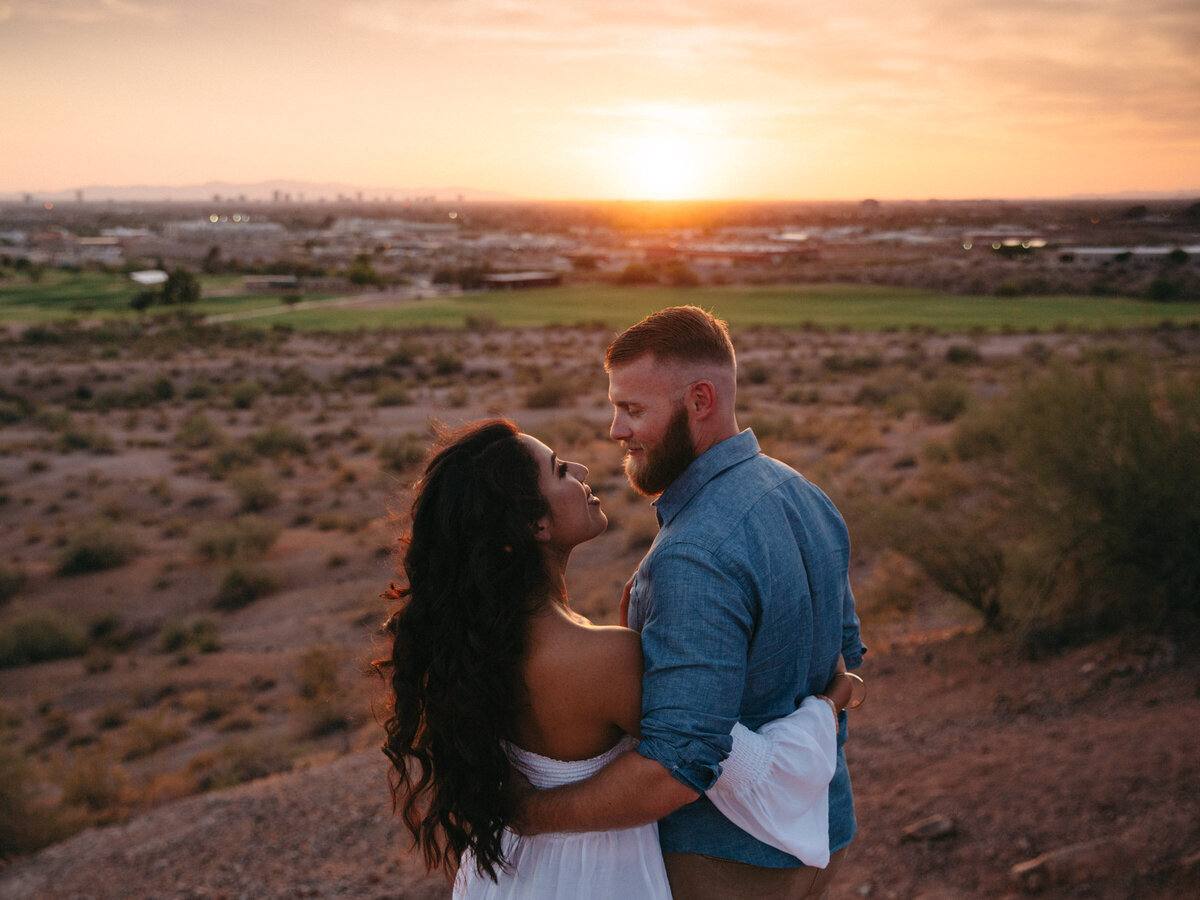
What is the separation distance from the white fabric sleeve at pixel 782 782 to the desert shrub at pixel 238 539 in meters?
15.4

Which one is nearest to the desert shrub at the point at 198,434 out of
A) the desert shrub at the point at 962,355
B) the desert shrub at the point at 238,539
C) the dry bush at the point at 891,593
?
the desert shrub at the point at 238,539

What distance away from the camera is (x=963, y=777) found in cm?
622

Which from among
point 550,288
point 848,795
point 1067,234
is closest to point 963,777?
point 848,795

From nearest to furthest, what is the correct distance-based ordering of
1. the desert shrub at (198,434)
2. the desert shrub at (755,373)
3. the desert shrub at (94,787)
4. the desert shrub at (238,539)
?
the desert shrub at (94,787)
the desert shrub at (238,539)
the desert shrub at (198,434)
the desert shrub at (755,373)

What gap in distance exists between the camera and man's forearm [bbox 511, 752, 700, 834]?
2.14 metres

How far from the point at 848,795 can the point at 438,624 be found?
136 centimetres

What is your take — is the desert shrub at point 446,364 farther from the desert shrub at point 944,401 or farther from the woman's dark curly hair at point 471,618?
the woman's dark curly hair at point 471,618

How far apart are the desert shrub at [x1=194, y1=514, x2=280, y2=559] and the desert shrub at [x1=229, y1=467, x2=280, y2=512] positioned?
250 centimetres

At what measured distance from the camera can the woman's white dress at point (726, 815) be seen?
225cm

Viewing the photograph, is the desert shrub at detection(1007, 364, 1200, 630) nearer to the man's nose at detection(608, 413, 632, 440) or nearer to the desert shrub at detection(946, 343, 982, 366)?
the man's nose at detection(608, 413, 632, 440)

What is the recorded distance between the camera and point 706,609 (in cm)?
214

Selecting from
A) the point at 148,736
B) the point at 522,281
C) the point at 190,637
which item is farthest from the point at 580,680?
the point at 522,281

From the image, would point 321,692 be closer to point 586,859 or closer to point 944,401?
point 586,859

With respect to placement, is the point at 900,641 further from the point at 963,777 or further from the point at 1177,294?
the point at 1177,294
